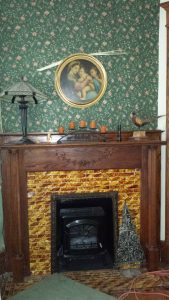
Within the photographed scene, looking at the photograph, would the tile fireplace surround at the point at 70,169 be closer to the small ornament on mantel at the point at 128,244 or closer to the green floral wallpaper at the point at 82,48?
the small ornament on mantel at the point at 128,244

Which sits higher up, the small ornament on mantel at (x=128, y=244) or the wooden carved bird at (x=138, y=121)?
the wooden carved bird at (x=138, y=121)

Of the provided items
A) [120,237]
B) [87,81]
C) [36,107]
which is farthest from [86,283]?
[87,81]

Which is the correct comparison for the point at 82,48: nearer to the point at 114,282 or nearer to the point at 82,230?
the point at 82,230

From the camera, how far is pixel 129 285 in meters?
3.05

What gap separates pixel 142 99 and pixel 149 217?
1.45 m

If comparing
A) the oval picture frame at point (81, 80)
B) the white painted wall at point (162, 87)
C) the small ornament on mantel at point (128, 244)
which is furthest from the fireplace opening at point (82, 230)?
the oval picture frame at point (81, 80)

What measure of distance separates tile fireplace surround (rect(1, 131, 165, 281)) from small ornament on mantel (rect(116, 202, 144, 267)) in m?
0.18

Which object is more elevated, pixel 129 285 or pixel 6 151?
pixel 6 151

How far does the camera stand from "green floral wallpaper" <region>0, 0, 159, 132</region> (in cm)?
333

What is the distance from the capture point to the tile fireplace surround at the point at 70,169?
3.22m

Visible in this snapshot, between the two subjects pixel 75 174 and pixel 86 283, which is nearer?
pixel 86 283

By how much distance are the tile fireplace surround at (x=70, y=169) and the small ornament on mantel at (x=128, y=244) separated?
0.18m

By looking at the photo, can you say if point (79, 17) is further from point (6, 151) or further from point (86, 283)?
point (86, 283)

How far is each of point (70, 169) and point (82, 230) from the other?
78 centimetres
